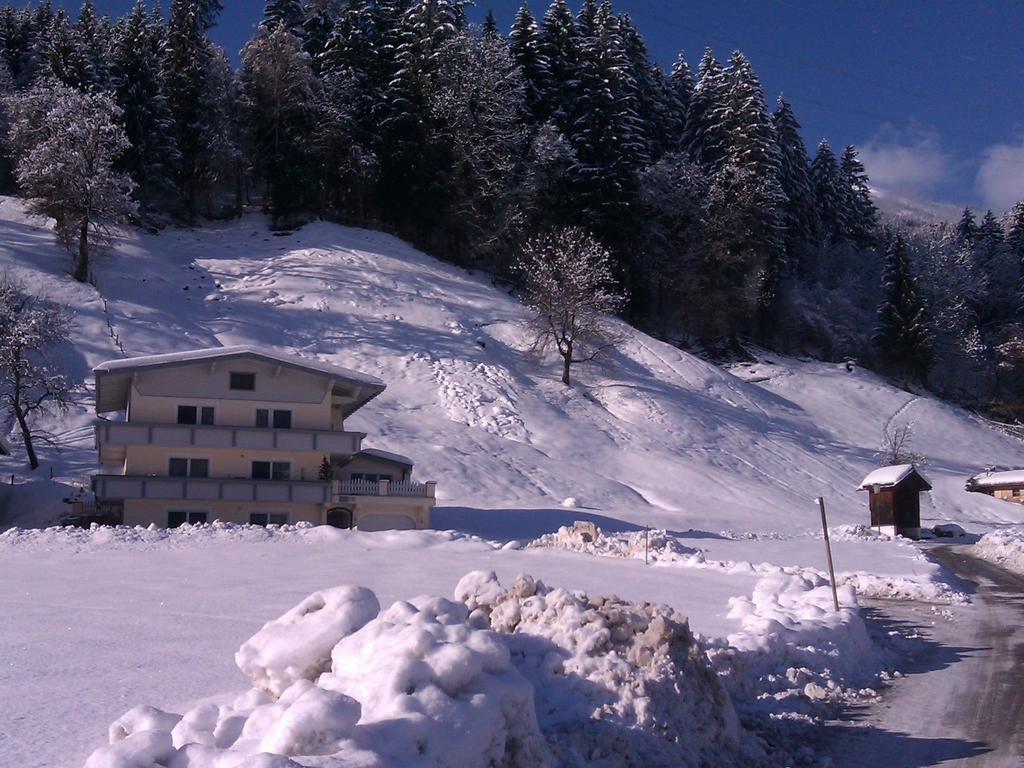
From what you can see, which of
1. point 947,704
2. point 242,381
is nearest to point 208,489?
point 242,381

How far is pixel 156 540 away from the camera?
23.1 metres

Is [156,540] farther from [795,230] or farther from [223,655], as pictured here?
[795,230]

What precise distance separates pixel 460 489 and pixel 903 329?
49.7 metres

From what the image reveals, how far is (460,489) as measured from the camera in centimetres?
3916

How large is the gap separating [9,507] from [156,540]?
13252mm

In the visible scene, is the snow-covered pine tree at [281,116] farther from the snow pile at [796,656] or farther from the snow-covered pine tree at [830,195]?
the snow pile at [796,656]

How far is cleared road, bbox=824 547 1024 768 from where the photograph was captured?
822 centimetres

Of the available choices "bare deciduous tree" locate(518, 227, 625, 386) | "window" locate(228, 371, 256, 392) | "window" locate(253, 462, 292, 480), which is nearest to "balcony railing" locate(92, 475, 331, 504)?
"window" locate(253, 462, 292, 480)

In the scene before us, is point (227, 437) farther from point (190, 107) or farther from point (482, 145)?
point (190, 107)

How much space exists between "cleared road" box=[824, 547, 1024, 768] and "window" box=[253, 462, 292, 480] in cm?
2162

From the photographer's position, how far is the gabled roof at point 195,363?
106ft

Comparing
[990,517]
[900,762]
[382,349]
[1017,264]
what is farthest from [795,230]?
[900,762]

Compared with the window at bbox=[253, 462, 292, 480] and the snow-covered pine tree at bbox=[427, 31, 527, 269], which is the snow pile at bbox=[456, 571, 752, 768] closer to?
the window at bbox=[253, 462, 292, 480]

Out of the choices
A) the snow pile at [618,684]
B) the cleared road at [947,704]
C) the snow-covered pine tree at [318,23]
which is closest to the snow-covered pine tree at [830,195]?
the snow-covered pine tree at [318,23]
